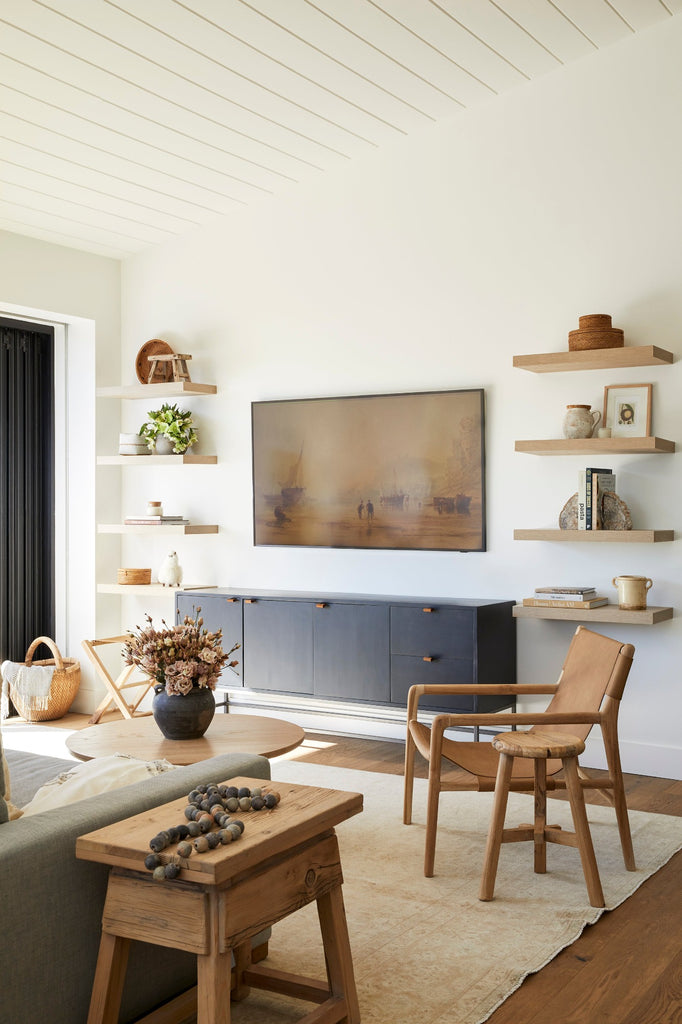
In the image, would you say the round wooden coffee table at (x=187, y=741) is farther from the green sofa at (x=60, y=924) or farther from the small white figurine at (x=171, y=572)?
the small white figurine at (x=171, y=572)

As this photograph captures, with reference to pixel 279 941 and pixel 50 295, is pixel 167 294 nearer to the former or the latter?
pixel 50 295

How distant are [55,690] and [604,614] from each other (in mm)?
3313

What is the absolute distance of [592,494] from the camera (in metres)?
4.36

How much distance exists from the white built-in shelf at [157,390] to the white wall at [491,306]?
0.52 ft

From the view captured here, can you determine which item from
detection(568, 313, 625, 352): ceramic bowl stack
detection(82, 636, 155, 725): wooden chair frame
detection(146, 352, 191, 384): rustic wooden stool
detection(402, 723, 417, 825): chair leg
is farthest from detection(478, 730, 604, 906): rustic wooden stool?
detection(146, 352, 191, 384): rustic wooden stool

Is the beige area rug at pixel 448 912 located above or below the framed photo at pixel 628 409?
below

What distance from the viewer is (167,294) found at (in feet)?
19.9

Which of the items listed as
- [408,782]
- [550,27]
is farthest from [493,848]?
[550,27]

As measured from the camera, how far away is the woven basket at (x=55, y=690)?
5816 millimetres

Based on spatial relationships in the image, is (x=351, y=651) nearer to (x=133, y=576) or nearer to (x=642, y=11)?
(x=133, y=576)

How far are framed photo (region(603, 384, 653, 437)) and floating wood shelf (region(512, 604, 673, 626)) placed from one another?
0.79 metres

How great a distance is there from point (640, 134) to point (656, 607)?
6.90 feet

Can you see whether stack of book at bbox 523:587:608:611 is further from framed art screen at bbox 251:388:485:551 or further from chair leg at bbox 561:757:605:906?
chair leg at bbox 561:757:605:906

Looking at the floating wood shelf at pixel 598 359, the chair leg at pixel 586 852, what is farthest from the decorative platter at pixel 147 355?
the chair leg at pixel 586 852
